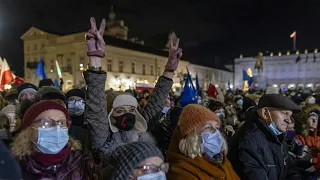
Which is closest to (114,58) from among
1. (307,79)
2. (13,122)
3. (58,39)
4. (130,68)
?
(130,68)

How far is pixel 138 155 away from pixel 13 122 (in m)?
2.16

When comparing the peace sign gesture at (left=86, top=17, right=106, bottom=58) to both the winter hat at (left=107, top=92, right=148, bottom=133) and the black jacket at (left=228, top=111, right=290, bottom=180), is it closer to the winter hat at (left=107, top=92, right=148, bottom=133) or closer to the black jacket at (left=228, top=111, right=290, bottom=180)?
the winter hat at (left=107, top=92, right=148, bottom=133)

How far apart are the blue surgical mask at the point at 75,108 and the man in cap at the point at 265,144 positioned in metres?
2.13

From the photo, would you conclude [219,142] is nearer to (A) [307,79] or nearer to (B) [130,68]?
(B) [130,68]

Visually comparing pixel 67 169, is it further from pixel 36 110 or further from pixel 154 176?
pixel 154 176

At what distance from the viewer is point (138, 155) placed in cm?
217

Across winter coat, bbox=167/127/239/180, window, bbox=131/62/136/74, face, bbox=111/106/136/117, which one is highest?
window, bbox=131/62/136/74

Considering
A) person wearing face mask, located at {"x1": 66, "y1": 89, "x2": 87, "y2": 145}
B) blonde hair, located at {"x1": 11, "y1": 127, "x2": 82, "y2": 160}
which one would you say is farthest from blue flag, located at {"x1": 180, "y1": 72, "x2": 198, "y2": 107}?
blonde hair, located at {"x1": 11, "y1": 127, "x2": 82, "y2": 160}

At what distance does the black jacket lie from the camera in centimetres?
326

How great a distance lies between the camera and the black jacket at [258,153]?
3.26 meters

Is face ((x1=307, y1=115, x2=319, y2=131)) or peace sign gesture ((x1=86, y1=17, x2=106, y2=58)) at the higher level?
peace sign gesture ((x1=86, y1=17, x2=106, y2=58))

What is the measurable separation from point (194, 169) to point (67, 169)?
1.12 m

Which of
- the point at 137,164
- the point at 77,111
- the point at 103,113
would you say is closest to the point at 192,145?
the point at 103,113

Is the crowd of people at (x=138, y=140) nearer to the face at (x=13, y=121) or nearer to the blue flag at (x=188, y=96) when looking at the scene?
the face at (x=13, y=121)
